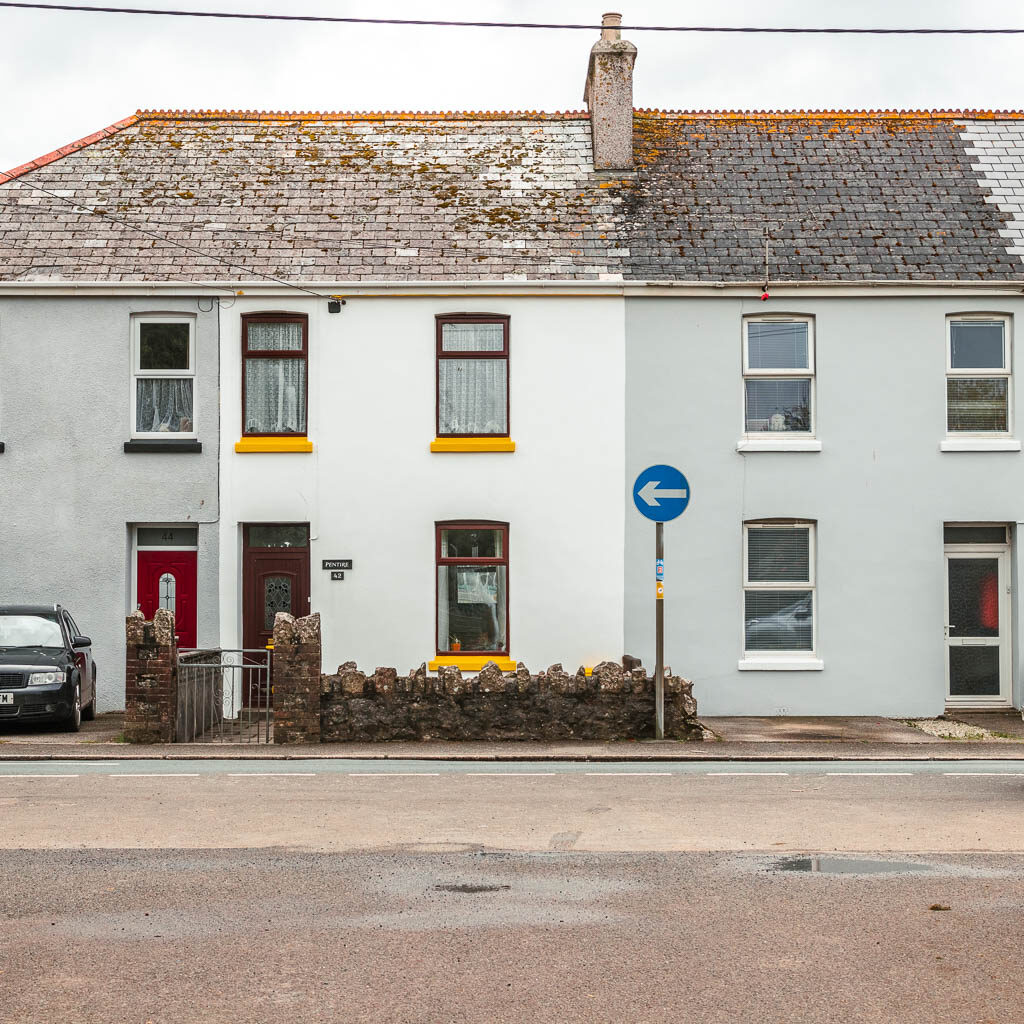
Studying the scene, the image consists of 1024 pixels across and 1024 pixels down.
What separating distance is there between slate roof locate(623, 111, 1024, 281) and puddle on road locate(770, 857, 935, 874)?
12240mm

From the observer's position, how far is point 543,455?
66.9 feet

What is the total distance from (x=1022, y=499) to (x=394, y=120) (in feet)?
37.8

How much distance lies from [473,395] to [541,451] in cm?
125

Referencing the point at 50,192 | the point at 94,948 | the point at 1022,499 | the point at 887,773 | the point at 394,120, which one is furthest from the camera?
the point at 394,120

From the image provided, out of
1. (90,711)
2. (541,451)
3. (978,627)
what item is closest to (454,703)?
(541,451)

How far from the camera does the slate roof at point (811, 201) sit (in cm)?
2055

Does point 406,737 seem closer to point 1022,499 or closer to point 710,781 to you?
point 710,781

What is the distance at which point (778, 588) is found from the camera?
66.7 ft

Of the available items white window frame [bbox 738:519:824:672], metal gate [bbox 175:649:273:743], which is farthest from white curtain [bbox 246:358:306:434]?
white window frame [bbox 738:519:824:672]

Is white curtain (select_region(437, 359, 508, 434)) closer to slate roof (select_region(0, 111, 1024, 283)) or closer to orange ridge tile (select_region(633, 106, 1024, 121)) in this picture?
slate roof (select_region(0, 111, 1024, 283))

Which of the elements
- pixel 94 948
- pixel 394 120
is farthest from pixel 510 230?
pixel 94 948

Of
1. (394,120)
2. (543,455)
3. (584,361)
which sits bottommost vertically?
(543,455)

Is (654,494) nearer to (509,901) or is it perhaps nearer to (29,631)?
(29,631)

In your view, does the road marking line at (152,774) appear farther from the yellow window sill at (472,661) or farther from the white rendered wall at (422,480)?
the yellow window sill at (472,661)
